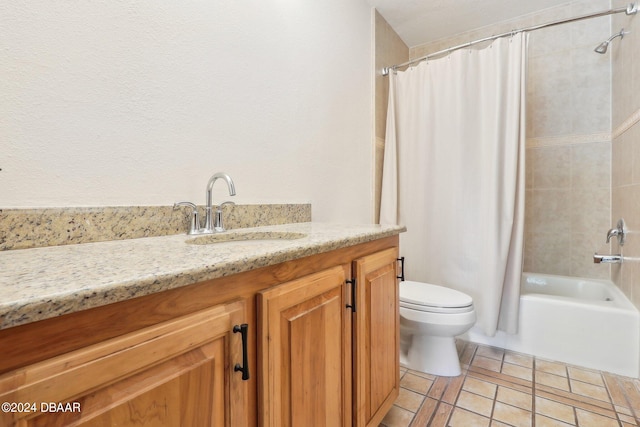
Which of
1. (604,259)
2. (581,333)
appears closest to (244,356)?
(581,333)

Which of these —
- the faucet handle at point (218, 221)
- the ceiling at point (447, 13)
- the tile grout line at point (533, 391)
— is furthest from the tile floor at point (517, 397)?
the ceiling at point (447, 13)

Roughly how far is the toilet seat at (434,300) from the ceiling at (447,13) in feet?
6.54

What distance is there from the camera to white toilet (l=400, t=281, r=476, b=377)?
1.63 meters

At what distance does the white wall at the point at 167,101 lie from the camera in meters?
0.79

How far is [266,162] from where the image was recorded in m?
1.43

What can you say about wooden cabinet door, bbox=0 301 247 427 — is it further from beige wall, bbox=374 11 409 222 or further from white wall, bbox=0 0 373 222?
beige wall, bbox=374 11 409 222

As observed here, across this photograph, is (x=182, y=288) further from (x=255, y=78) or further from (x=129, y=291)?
(x=255, y=78)

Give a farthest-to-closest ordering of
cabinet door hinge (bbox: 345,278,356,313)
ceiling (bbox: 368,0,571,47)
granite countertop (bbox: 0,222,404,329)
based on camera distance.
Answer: ceiling (bbox: 368,0,571,47) < cabinet door hinge (bbox: 345,278,356,313) < granite countertop (bbox: 0,222,404,329)

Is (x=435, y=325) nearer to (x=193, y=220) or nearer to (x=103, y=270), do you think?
(x=193, y=220)

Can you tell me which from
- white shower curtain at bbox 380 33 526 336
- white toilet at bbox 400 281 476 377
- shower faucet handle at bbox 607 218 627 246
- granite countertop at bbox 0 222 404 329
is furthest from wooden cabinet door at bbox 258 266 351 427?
shower faucet handle at bbox 607 218 627 246

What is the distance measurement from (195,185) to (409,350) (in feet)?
5.03

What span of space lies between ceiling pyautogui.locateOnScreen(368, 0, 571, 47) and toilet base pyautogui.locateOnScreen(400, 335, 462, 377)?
2.27 meters

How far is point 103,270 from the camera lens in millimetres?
514

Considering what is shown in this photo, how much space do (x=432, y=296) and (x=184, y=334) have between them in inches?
60.2
